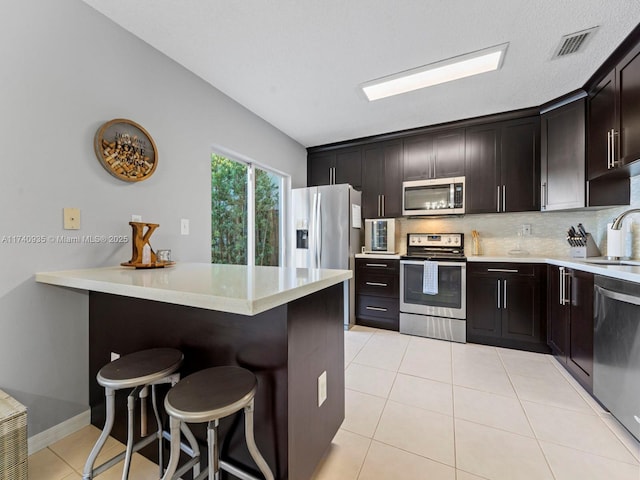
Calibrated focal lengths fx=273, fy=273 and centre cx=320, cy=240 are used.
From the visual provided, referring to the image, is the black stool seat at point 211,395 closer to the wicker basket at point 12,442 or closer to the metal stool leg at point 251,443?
the metal stool leg at point 251,443

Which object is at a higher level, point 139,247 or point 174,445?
point 139,247

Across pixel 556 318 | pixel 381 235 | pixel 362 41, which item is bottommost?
pixel 556 318

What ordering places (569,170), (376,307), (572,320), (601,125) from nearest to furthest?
(572,320)
(601,125)
(569,170)
(376,307)

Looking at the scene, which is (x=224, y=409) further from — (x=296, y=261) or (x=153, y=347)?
(x=296, y=261)

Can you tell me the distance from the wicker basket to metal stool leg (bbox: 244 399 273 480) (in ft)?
3.40

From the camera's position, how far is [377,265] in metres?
3.43

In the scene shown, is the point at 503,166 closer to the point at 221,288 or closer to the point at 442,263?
the point at 442,263

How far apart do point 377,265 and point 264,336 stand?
2528 mm

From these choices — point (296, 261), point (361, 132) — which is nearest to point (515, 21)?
point (361, 132)

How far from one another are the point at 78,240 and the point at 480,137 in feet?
12.6

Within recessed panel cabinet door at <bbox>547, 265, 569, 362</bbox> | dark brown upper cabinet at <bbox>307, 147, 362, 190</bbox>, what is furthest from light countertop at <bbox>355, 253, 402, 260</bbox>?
recessed panel cabinet door at <bbox>547, 265, 569, 362</bbox>

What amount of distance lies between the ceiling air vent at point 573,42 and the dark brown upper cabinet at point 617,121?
32 centimetres

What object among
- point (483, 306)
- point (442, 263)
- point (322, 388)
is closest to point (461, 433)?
point (322, 388)

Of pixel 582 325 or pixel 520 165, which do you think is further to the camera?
pixel 520 165
